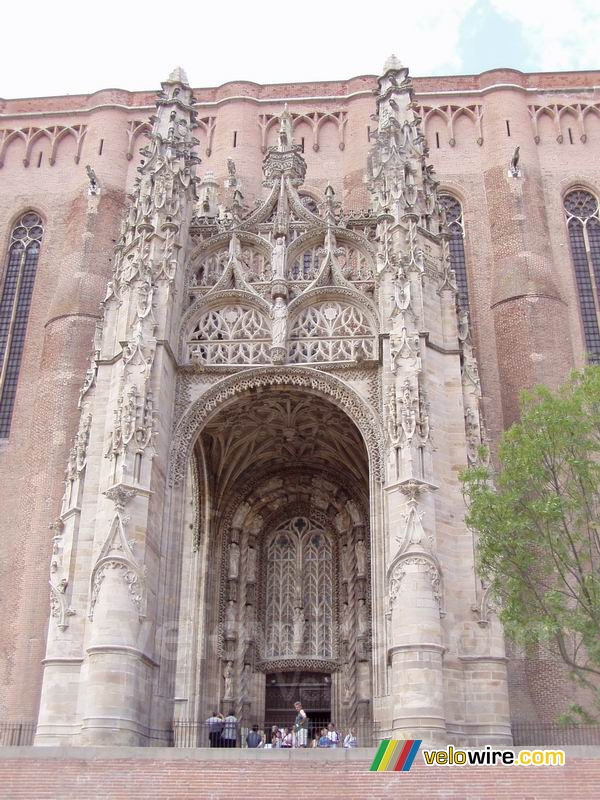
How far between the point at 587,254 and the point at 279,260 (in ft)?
42.6

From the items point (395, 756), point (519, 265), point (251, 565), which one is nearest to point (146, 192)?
point (251, 565)

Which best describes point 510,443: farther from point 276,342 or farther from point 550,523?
point 276,342

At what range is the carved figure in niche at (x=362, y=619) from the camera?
24094 millimetres

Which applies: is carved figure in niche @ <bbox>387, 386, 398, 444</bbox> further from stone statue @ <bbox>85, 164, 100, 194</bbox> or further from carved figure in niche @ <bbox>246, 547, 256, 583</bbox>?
stone statue @ <bbox>85, 164, 100, 194</bbox>

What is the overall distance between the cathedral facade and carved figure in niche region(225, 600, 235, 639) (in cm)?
A: 4

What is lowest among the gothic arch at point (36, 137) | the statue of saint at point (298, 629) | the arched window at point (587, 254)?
the statue of saint at point (298, 629)

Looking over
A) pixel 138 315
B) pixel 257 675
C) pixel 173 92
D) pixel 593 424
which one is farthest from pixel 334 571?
pixel 173 92

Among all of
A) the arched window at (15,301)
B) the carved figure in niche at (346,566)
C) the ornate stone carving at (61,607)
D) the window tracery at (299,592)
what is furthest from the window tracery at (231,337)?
the arched window at (15,301)

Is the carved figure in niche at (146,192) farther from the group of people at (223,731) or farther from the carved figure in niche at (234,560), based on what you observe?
the group of people at (223,731)

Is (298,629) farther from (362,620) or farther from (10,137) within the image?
(10,137)

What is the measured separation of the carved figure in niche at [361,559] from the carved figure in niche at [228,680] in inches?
168

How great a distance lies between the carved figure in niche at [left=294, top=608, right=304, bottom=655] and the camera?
2473 centimetres

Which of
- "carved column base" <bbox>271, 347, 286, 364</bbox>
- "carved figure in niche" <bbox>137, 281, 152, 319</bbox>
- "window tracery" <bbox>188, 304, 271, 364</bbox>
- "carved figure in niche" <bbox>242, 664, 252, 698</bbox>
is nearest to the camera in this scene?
"carved figure in niche" <bbox>137, 281, 152, 319</bbox>

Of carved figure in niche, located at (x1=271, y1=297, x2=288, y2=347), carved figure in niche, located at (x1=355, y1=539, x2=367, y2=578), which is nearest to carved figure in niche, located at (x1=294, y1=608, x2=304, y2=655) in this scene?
carved figure in niche, located at (x1=355, y1=539, x2=367, y2=578)
